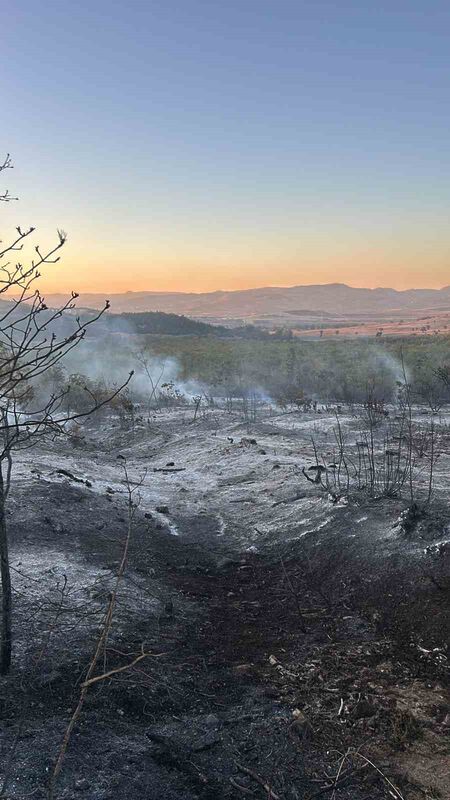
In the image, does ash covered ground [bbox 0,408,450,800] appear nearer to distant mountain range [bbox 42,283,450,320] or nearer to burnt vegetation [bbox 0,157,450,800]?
burnt vegetation [bbox 0,157,450,800]

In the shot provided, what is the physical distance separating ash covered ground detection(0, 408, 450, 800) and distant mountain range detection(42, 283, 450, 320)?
12545 cm

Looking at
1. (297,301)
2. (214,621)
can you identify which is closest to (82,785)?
(214,621)

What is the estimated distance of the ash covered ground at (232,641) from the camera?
2.97 meters

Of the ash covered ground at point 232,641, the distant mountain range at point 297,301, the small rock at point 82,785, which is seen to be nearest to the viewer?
the small rock at point 82,785

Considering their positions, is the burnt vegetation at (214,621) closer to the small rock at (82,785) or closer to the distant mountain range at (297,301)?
the small rock at (82,785)

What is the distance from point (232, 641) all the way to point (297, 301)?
15347 centimetres

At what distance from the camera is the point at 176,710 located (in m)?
3.54

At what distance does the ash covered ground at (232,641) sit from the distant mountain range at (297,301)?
125453mm

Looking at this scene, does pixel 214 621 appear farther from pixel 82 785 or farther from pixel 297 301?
pixel 297 301

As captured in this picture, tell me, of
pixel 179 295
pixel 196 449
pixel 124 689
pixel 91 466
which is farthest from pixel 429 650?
pixel 179 295

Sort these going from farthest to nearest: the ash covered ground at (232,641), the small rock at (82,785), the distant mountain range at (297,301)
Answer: the distant mountain range at (297,301), the ash covered ground at (232,641), the small rock at (82,785)

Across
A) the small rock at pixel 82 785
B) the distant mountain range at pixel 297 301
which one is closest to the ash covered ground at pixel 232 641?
the small rock at pixel 82 785

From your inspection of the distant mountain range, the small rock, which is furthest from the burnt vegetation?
the distant mountain range

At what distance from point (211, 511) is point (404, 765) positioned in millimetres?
5054
